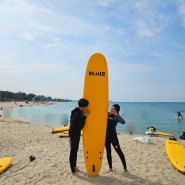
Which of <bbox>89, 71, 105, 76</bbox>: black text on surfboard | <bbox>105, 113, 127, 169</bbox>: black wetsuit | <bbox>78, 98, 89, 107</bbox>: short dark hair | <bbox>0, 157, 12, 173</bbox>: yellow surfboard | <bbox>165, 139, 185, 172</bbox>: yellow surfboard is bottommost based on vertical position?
<bbox>0, 157, 12, 173</bbox>: yellow surfboard

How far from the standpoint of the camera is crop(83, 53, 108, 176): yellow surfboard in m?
5.50

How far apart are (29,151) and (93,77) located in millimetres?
3597

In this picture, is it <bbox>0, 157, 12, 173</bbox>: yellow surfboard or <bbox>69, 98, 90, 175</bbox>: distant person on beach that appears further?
<bbox>0, 157, 12, 173</bbox>: yellow surfboard

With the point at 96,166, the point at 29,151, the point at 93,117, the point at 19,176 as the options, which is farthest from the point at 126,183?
the point at 29,151

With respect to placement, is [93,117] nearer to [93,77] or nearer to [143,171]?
[93,77]

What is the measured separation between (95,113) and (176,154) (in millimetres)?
3126

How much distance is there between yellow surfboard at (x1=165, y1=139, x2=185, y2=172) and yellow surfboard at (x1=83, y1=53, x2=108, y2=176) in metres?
2.00

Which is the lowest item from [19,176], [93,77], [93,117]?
[19,176]

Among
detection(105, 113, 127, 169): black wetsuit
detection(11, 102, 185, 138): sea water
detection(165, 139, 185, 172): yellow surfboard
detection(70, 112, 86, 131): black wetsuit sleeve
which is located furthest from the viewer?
detection(11, 102, 185, 138): sea water

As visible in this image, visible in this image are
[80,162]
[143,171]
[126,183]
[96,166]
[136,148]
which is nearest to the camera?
[126,183]

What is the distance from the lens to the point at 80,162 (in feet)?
21.6

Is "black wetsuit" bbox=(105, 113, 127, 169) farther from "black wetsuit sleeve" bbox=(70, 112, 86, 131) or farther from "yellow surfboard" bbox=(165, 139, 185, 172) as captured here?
"yellow surfboard" bbox=(165, 139, 185, 172)

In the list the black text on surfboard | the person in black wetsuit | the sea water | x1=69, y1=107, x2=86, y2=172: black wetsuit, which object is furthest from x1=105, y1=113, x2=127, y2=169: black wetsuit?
the sea water

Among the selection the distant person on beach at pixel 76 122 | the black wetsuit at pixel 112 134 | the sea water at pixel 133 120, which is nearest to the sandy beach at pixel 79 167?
the black wetsuit at pixel 112 134
